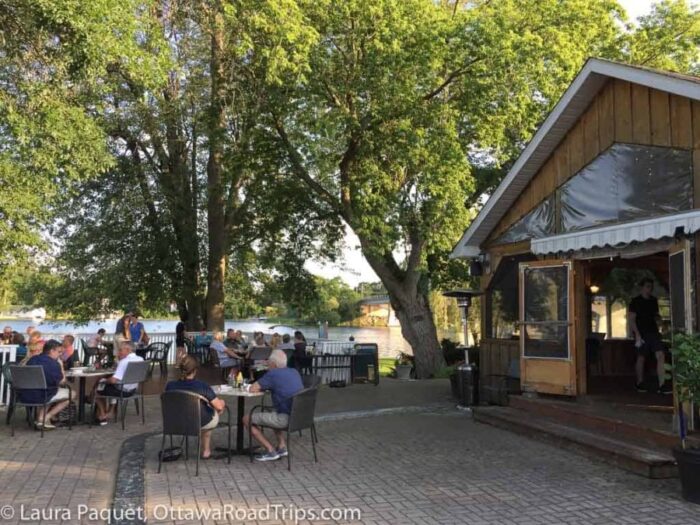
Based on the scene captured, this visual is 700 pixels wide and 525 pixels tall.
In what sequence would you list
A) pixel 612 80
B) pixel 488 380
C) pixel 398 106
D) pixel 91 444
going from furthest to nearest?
1. pixel 398 106
2. pixel 488 380
3. pixel 612 80
4. pixel 91 444

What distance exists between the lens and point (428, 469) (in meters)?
6.57

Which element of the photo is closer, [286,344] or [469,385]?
[469,385]

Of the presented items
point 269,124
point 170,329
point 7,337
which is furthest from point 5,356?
point 170,329

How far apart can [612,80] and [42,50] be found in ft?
27.2

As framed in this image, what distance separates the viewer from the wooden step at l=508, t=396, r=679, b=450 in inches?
264

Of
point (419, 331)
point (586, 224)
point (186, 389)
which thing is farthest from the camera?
point (419, 331)

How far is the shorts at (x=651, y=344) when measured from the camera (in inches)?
371

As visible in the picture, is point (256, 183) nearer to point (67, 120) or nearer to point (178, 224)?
point (178, 224)

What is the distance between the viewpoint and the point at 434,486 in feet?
19.3

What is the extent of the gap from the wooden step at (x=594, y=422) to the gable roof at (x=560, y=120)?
10.3ft

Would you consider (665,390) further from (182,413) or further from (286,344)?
(286,344)

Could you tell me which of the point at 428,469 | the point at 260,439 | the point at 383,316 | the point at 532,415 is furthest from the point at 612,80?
the point at 383,316

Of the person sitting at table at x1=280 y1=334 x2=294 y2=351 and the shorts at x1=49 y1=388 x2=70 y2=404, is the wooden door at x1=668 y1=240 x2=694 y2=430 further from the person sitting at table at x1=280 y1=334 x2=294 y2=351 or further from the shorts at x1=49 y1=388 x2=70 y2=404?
the person sitting at table at x1=280 y1=334 x2=294 y2=351

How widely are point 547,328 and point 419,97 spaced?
6513 mm
